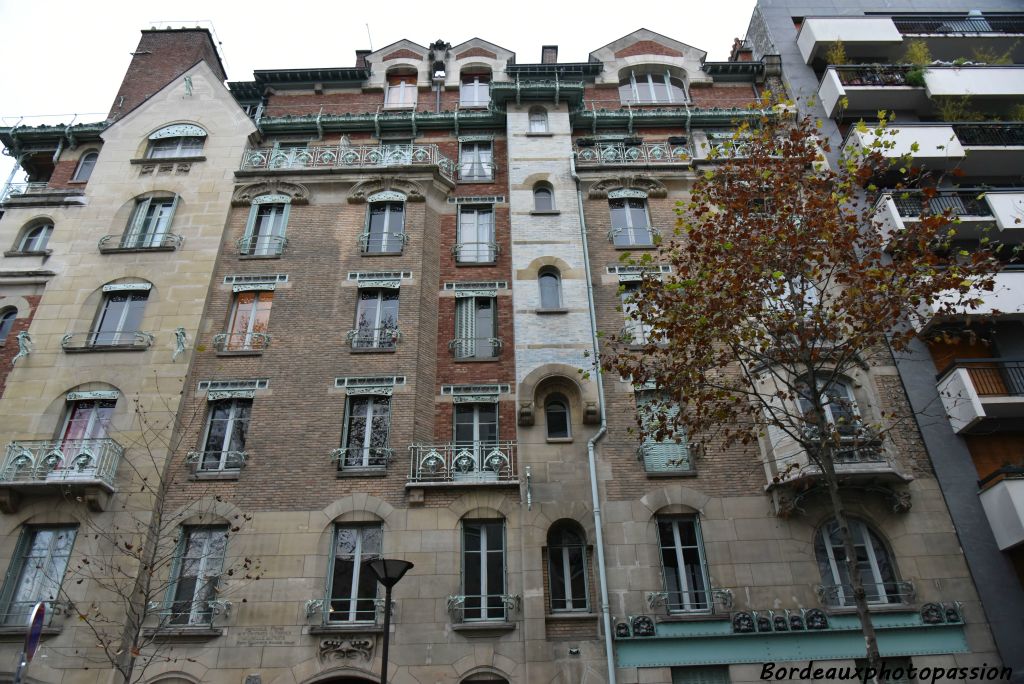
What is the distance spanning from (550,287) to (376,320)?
5333 mm

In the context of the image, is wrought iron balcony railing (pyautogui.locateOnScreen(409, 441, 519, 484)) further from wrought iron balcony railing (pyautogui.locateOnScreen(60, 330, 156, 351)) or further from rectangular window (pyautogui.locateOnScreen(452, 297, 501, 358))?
wrought iron balcony railing (pyautogui.locateOnScreen(60, 330, 156, 351))

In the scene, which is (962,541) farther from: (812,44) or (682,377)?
(812,44)

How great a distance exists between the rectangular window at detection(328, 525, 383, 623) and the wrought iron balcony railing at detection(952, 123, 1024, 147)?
22.9 m

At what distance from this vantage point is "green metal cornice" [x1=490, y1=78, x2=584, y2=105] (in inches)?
1001

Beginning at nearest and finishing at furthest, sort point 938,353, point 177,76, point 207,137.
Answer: point 938,353, point 207,137, point 177,76

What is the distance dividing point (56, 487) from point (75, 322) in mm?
5566

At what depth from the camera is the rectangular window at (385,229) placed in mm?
22406

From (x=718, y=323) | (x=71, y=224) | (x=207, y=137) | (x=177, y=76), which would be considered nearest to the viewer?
(x=718, y=323)

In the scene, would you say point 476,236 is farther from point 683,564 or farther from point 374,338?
point 683,564

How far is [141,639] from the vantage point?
16.0 meters

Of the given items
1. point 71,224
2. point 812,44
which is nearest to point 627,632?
point 71,224

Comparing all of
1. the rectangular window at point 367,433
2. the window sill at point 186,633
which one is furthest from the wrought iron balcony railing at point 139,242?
the window sill at point 186,633

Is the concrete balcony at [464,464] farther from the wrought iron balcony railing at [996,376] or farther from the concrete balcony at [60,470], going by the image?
the wrought iron balcony railing at [996,376]

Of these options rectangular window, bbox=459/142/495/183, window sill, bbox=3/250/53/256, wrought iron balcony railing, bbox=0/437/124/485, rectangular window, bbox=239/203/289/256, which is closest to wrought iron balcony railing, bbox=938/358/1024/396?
rectangular window, bbox=459/142/495/183
